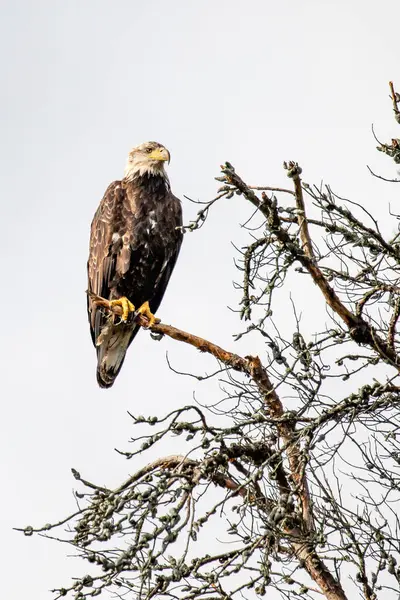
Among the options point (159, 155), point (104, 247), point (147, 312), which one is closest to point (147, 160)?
point (159, 155)

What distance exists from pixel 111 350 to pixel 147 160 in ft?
6.39

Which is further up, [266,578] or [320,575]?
[320,575]

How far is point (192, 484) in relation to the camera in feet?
14.7

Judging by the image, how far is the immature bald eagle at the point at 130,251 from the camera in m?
8.34

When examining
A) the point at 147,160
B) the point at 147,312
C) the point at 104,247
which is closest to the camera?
the point at 147,312

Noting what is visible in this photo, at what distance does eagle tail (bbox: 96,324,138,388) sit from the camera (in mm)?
8977

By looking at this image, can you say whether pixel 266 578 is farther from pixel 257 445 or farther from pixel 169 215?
pixel 169 215

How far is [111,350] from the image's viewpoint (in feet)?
29.8

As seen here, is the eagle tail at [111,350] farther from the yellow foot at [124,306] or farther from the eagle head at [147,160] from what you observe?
the eagle head at [147,160]

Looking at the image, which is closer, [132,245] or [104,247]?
[132,245]

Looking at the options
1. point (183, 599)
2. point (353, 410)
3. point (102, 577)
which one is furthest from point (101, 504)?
point (353, 410)

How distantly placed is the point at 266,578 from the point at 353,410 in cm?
104

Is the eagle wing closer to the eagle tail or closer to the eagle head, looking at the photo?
the eagle tail

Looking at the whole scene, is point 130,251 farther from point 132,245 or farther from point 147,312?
point 147,312
